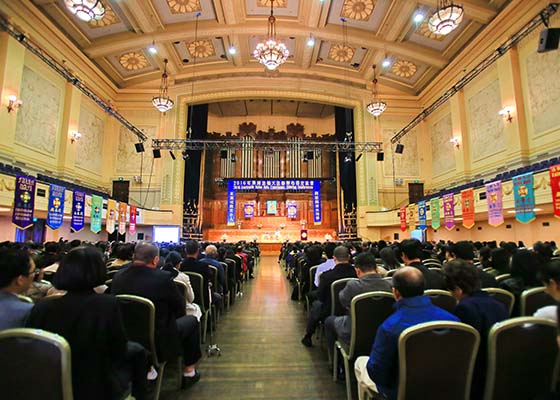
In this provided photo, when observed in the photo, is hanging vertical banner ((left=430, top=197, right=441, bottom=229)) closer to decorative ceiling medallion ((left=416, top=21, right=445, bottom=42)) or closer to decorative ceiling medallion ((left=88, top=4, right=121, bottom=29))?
decorative ceiling medallion ((left=416, top=21, right=445, bottom=42))

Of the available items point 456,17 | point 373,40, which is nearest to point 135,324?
point 456,17

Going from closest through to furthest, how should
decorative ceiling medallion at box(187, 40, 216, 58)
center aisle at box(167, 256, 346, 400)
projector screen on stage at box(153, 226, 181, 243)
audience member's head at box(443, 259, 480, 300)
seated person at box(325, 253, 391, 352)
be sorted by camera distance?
audience member's head at box(443, 259, 480, 300)
seated person at box(325, 253, 391, 352)
center aisle at box(167, 256, 346, 400)
decorative ceiling medallion at box(187, 40, 216, 58)
projector screen on stage at box(153, 226, 181, 243)

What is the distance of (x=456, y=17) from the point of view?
672 centimetres

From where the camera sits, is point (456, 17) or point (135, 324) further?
point (456, 17)

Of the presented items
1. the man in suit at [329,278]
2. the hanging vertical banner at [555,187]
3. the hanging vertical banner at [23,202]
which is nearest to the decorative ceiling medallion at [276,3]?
the hanging vertical banner at [23,202]

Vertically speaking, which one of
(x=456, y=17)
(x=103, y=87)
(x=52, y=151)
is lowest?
(x=52, y=151)

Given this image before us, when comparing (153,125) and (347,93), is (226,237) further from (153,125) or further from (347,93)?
(347,93)

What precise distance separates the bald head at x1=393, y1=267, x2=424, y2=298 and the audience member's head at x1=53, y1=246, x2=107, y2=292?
4.73 ft

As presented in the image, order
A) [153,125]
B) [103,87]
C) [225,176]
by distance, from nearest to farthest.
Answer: [103,87] → [153,125] → [225,176]

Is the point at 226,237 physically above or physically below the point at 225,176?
below

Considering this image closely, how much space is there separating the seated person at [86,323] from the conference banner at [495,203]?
827 cm

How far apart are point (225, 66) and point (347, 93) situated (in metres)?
6.29

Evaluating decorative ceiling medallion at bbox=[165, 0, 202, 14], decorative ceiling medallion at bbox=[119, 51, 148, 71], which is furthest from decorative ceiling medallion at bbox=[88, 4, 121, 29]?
decorative ceiling medallion at bbox=[165, 0, 202, 14]

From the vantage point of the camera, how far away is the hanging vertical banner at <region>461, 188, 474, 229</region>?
26.3ft
